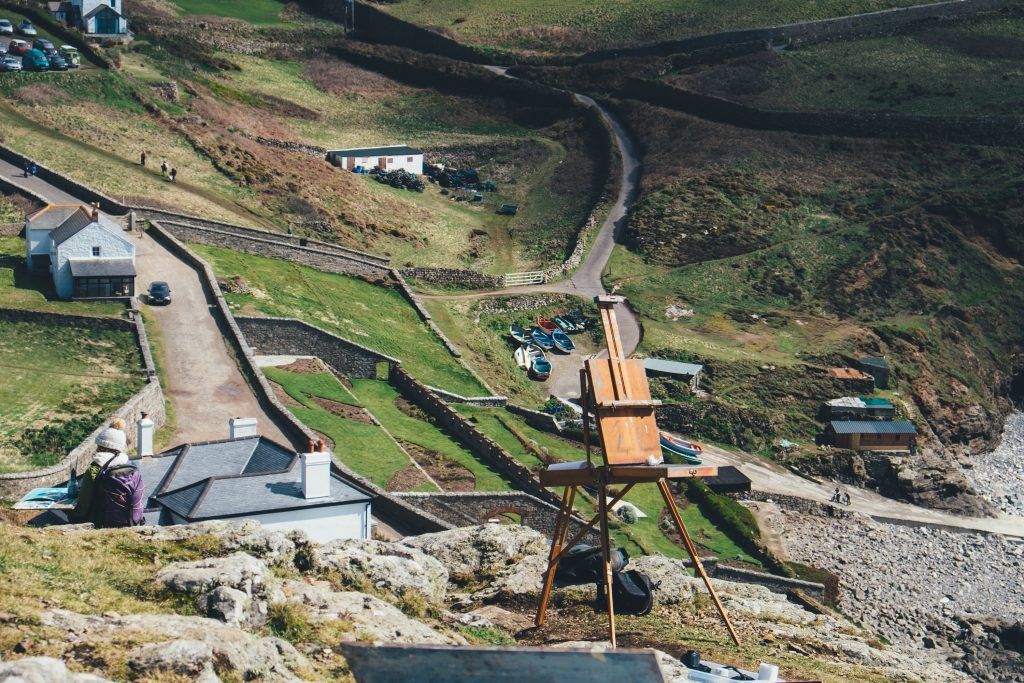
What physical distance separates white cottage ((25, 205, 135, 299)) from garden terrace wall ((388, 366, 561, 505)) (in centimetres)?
1473

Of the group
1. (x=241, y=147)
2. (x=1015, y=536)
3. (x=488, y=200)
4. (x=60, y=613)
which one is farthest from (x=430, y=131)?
(x=60, y=613)

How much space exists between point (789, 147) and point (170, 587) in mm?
112682

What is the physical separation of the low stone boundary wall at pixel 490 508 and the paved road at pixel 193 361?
668 cm

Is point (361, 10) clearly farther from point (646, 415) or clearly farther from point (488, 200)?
point (646, 415)

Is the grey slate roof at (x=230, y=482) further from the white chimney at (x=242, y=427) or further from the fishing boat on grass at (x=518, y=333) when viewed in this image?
the fishing boat on grass at (x=518, y=333)

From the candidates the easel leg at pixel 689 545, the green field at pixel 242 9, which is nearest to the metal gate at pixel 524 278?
the easel leg at pixel 689 545

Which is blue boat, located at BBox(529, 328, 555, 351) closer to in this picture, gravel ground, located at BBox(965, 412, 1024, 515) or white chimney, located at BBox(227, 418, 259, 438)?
gravel ground, located at BBox(965, 412, 1024, 515)

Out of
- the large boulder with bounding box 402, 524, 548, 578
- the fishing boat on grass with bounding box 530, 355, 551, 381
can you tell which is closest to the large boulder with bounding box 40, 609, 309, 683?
the large boulder with bounding box 402, 524, 548, 578

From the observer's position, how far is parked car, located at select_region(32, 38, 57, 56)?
→ 111 metres

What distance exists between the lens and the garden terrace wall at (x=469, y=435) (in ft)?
194

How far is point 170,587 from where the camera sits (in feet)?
72.8

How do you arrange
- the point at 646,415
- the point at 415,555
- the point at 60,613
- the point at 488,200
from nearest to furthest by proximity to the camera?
the point at 60,613 → the point at 646,415 → the point at 415,555 → the point at 488,200

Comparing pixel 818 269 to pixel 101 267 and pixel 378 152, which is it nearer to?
pixel 378 152

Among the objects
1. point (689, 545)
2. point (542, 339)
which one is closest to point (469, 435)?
point (542, 339)
